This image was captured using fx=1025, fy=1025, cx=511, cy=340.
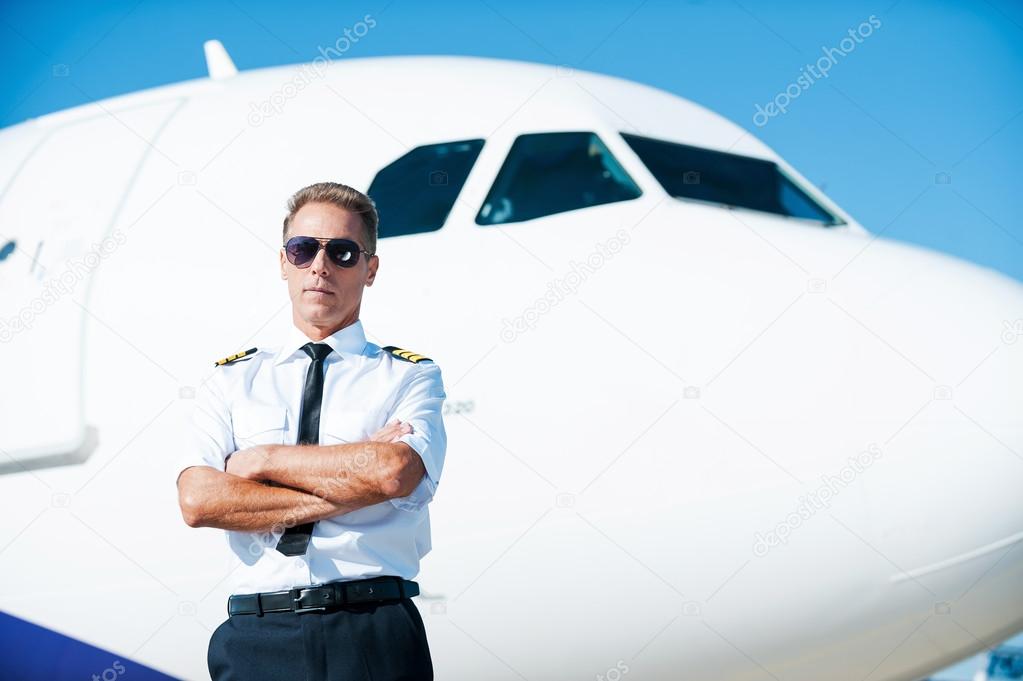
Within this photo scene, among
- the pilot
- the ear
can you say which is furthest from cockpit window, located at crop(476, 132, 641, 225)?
the pilot

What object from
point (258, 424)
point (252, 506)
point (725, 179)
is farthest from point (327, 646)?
point (725, 179)

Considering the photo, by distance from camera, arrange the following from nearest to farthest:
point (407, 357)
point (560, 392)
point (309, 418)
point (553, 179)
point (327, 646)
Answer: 1. point (327, 646)
2. point (309, 418)
3. point (407, 357)
4. point (560, 392)
5. point (553, 179)

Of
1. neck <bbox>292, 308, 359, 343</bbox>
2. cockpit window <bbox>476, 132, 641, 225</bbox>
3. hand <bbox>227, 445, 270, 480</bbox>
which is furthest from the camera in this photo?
cockpit window <bbox>476, 132, 641, 225</bbox>

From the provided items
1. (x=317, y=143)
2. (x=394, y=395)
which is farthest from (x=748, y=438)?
(x=317, y=143)

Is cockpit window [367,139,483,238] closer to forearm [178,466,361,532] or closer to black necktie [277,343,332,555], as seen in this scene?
black necktie [277,343,332,555]

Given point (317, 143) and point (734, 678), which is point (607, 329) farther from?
point (317, 143)

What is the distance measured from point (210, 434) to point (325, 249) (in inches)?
21.6

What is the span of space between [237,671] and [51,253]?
126 inches

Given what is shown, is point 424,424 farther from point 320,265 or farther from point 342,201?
point 342,201

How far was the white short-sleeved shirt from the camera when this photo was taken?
2.41m

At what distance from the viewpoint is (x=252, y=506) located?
2.38 meters

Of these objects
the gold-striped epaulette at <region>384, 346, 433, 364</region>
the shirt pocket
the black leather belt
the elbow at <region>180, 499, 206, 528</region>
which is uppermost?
the gold-striped epaulette at <region>384, 346, 433, 364</region>

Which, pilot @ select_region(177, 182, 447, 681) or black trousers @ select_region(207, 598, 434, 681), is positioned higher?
pilot @ select_region(177, 182, 447, 681)

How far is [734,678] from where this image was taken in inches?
150
